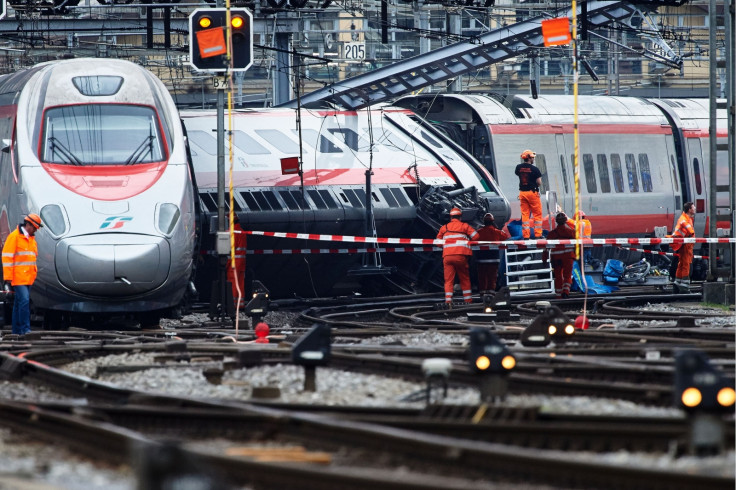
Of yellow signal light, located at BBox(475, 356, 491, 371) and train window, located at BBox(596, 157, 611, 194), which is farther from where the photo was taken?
train window, located at BBox(596, 157, 611, 194)

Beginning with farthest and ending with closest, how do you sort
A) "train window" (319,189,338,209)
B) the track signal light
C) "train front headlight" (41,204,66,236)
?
"train window" (319,189,338,209) < the track signal light < "train front headlight" (41,204,66,236)

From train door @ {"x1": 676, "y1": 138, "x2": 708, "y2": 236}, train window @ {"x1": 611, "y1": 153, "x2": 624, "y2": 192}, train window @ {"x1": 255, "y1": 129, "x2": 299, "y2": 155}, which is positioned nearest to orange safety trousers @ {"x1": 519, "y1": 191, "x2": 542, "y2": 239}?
train window @ {"x1": 255, "y1": 129, "x2": 299, "y2": 155}

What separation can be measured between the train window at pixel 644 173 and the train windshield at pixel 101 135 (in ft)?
40.9

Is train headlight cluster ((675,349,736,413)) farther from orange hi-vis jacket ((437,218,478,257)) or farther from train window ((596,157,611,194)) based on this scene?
train window ((596,157,611,194))

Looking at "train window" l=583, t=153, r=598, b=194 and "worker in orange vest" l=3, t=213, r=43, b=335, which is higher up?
"train window" l=583, t=153, r=598, b=194

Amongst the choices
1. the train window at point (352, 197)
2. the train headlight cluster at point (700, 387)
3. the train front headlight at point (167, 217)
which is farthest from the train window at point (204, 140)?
the train headlight cluster at point (700, 387)

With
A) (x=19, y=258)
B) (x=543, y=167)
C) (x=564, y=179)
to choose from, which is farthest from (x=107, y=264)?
(x=564, y=179)

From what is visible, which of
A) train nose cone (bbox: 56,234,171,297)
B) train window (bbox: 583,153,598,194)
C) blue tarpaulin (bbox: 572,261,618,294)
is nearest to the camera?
train nose cone (bbox: 56,234,171,297)

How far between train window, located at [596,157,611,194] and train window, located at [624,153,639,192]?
1.80 feet

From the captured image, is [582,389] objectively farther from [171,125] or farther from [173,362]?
[171,125]

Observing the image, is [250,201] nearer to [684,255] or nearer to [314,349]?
[684,255]

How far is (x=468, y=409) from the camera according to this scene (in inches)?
301

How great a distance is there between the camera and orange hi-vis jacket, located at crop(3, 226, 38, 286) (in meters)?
15.5

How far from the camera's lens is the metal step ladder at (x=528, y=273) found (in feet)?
72.1
